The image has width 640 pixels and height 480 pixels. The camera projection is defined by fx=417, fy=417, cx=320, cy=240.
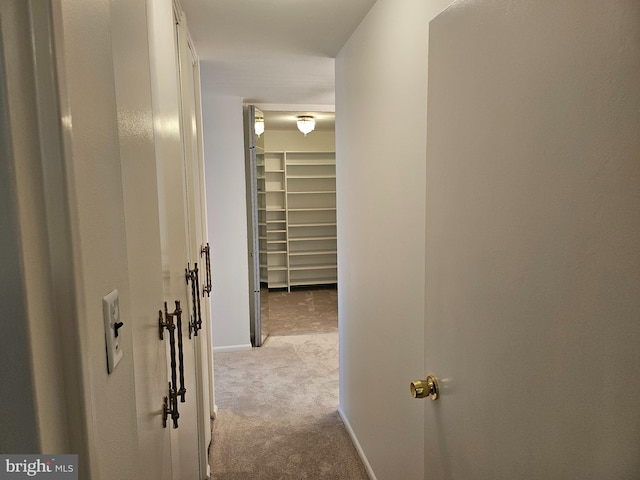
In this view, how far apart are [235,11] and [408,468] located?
210 centimetres

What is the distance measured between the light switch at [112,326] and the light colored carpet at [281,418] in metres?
1.86

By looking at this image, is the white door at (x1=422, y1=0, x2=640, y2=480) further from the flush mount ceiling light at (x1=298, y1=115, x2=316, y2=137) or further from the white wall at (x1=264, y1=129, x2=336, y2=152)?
the white wall at (x1=264, y1=129, x2=336, y2=152)

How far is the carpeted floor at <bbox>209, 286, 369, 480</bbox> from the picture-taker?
88.8 inches

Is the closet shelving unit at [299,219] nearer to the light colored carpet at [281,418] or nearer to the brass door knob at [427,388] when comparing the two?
the light colored carpet at [281,418]

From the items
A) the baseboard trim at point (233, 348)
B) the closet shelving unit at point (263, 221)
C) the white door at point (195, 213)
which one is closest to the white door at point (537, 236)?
the white door at point (195, 213)

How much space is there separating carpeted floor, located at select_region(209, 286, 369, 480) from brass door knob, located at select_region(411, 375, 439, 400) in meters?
1.32

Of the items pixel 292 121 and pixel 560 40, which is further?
pixel 292 121

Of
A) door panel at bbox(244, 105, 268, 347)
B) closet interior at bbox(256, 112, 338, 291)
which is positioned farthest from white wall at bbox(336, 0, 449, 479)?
closet interior at bbox(256, 112, 338, 291)

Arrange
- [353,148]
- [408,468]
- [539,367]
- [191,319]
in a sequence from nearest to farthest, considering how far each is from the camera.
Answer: [539,367]
[408,468]
[191,319]
[353,148]

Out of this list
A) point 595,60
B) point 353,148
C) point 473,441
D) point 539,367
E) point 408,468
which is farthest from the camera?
point 353,148

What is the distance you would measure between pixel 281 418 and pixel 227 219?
6.13 feet

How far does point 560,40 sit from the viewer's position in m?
0.64

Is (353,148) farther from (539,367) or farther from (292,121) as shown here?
(292,121)

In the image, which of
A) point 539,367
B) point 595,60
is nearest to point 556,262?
point 539,367
